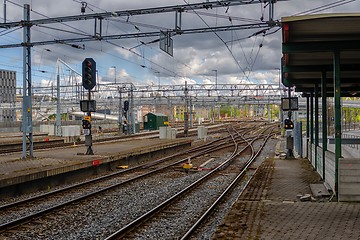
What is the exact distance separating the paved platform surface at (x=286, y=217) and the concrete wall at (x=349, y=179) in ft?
1.10

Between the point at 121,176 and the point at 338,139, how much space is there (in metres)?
9.67

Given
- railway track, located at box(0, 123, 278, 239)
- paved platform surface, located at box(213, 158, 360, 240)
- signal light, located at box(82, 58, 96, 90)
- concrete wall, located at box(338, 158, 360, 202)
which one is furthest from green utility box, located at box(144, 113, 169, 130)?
concrete wall, located at box(338, 158, 360, 202)

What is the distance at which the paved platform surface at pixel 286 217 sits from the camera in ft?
24.8

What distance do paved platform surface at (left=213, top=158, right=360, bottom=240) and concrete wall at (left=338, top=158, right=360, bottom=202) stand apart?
0.33m

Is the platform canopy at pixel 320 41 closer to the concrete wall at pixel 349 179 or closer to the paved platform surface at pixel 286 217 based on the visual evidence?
the concrete wall at pixel 349 179

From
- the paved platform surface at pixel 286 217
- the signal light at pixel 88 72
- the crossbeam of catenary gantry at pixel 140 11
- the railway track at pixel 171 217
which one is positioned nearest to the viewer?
the paved platform surface at pixel 286 217

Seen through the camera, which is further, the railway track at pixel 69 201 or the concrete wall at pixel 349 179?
the concrete wall at pixel 349 179

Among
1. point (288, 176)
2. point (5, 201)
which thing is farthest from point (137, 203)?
point (288, 176)

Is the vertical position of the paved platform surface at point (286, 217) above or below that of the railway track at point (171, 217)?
above

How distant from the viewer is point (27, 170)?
14930 mm

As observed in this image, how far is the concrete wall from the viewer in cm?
1038

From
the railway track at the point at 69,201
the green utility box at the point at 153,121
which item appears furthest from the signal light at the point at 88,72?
the green utility box at the point at 153,121

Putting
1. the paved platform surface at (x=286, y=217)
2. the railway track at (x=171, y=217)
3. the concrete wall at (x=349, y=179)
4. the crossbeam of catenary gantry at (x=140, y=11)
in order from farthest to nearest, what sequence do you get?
the crossbeam of catenary gantry at (x=140, y=11) < the concrete wall at (x=349, y=179) < the railway track at (x=171, y=217) < the paved platform surface at (x=286, y=217)

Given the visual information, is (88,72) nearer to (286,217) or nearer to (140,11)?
(140,11)
